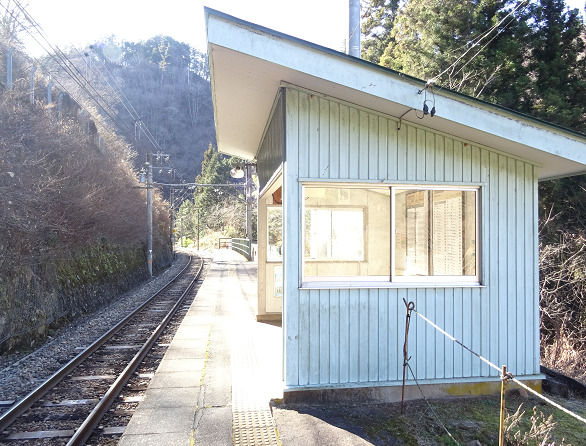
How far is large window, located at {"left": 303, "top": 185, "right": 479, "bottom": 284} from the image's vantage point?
198 inches

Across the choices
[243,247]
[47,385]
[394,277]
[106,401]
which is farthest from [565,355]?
[243,247]

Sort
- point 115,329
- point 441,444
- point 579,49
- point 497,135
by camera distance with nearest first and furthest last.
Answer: point 441,444 < point 497,135 < point 115,329 < point 579,49

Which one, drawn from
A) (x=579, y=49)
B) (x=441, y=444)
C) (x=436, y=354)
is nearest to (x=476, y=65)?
(x=579, y=49)

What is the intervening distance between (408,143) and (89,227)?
513 inches

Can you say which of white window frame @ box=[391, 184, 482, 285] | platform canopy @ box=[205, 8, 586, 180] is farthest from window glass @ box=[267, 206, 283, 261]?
white window frame @ box=[391, 184, 482, 285]

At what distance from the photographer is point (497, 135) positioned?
4637 mm

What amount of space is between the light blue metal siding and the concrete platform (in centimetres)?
65

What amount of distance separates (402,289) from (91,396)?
417cm

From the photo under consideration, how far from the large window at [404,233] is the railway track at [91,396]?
2.75 metres

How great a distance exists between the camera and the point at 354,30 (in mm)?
6918

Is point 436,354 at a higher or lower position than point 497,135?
lower

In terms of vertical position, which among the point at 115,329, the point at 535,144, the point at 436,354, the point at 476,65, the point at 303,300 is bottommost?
the point at 115,329

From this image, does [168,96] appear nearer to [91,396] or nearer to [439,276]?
[91,396]

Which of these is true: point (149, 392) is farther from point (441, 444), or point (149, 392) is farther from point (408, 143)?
point (408, 143)
